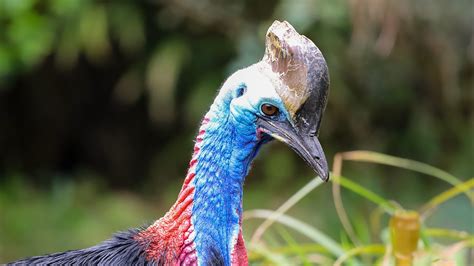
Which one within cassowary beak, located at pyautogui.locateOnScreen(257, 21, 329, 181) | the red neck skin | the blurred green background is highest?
the blurred green background

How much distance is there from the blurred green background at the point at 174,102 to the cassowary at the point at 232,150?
2.06 metres

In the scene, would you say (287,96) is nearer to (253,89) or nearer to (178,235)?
(253,89)

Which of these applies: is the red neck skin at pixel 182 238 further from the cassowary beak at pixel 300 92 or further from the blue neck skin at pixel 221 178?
the cassowary beak at pixel 300 92

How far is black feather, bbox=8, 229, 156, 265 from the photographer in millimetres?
1787

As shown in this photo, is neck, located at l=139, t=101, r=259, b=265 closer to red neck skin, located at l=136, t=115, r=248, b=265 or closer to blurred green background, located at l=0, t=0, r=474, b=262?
red neck skin, located at l=136, t=115, r=248, b=265

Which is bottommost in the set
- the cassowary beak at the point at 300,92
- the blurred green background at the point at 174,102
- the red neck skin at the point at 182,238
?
the red neck skin at the point at 182,238

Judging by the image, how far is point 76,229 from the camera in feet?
14.7

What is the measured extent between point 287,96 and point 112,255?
0.48m

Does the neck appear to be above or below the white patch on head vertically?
below

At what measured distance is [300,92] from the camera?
1.63 metres

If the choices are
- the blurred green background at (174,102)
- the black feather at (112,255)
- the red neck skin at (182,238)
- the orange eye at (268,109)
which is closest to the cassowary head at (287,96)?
the orange eye at (268,109)

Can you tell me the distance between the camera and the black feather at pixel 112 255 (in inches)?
70.4

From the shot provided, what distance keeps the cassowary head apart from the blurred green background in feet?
6.84

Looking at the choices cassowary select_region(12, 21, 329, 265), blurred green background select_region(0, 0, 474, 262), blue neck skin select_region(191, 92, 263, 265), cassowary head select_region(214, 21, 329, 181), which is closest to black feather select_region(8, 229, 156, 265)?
cassowary select_region(12, 21, 329, 265)
